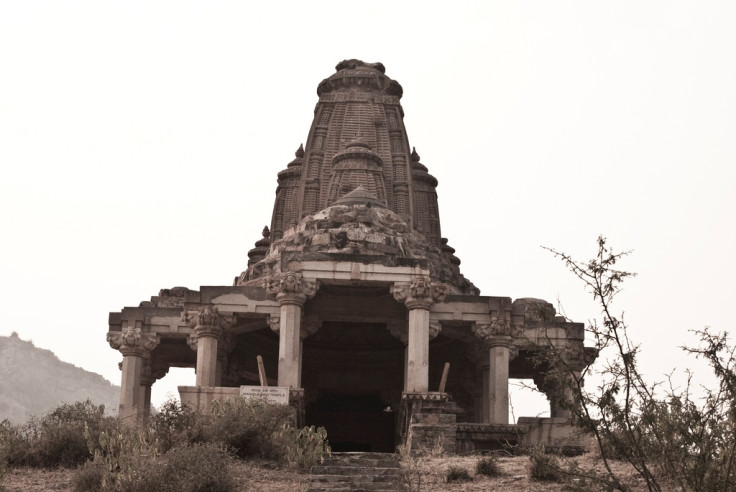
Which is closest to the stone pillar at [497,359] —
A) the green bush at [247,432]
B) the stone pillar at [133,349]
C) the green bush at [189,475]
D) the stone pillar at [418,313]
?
the stone pillar at [418,313]

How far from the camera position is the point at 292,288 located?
3303 centimetres

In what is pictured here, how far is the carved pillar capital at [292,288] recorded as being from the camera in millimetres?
33031

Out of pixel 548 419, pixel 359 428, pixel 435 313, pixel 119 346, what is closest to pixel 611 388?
pixel 548 419

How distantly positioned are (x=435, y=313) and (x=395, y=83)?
1767 cm

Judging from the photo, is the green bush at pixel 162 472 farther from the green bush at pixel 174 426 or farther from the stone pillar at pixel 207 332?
the stone pillar at pixel 207 332

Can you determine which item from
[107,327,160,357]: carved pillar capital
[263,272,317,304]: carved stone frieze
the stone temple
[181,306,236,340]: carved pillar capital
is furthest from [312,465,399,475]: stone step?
[107,327,160,357]: carved pillar capital

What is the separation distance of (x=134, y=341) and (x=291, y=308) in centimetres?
A: 725

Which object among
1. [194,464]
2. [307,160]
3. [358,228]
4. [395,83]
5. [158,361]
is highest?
[395,83]

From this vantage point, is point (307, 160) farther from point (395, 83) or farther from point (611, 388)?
point (611, 388)

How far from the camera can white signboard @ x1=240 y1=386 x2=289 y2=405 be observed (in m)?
30.4

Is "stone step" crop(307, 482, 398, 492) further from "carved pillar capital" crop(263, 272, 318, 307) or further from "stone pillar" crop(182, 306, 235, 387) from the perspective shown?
"stone pillar" crop(182, 306, 235, 387)

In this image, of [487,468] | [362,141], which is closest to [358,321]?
[362,141]

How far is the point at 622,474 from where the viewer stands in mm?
21062

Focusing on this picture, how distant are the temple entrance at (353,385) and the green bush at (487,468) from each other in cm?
1995
